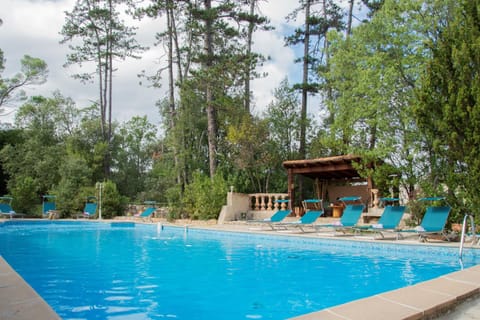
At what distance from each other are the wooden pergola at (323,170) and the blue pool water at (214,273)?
5054 millimetres

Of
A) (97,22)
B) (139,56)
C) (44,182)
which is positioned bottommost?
(44,182)

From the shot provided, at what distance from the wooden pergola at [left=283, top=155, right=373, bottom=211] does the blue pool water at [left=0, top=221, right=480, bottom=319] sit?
5.05 metres

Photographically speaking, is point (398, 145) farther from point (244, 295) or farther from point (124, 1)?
point (124, 1)

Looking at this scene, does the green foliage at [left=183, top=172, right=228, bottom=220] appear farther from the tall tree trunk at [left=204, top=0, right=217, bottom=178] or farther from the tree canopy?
the tall tree trunk at [left=204, top=0, right=217, bottom=178]

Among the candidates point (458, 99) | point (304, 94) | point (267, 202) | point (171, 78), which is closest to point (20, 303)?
point (458, 99)

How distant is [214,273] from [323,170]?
34.2 ft

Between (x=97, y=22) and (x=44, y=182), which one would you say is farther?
(x=97, y=22)

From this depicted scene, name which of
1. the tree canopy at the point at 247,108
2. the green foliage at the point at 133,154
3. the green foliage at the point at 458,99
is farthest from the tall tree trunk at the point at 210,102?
the green foliage at the point at 458,99

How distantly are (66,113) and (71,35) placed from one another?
20.3ft

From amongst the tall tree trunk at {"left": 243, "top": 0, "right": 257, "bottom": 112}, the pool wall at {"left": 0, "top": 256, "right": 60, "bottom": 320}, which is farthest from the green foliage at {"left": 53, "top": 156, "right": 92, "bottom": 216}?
the pool wall at {"left": 0, "top": 256, "right": 60, "bottom": 320}

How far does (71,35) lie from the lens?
2586cm

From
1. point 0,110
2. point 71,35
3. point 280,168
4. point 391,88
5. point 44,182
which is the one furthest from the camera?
point 0,110

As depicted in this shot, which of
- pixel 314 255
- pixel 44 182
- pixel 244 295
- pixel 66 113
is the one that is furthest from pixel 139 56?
pixel 244 295

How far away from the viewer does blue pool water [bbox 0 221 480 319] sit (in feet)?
17.2
